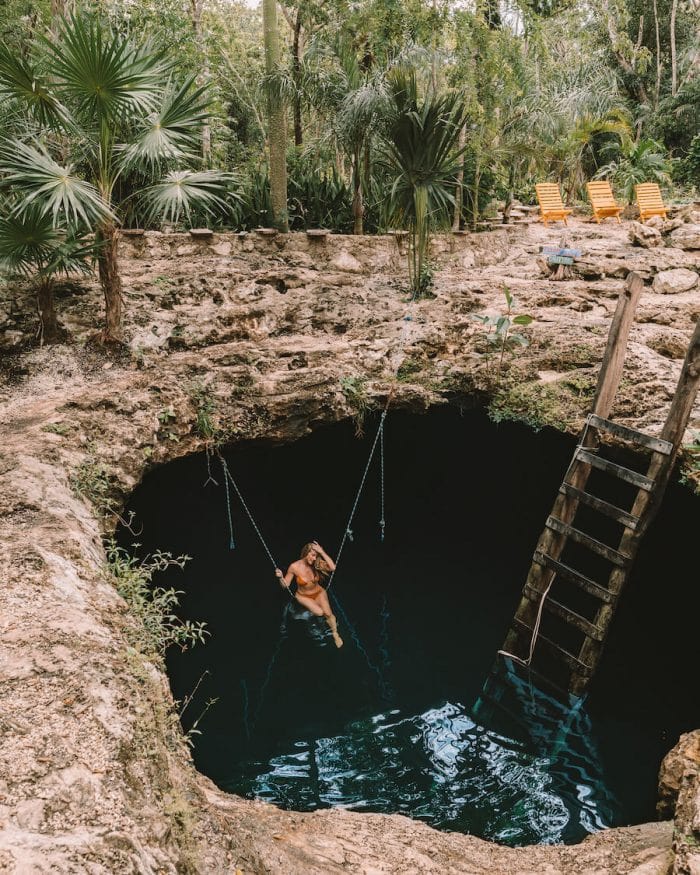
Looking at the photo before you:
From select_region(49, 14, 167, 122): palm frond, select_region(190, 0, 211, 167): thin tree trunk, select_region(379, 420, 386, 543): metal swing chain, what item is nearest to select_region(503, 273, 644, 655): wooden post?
select_region(379, 420, 386, 543): metal swing chain

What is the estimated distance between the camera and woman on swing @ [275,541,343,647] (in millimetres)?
6969

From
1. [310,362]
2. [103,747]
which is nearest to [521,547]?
[310,362]

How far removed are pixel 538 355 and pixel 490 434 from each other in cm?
124

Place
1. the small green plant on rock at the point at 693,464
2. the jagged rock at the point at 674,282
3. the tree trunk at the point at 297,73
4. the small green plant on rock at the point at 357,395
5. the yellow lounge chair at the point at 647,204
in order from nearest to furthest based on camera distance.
Result: the small green plant on rock at the point at 693,464
the small green plant on rock at the point at 357,395
the jagged rock at the point at 674,282
the tree trunk at the point at 297,73
the yellow lounge chair at the point at 647,204

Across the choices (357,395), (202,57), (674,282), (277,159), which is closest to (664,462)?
(357,395)

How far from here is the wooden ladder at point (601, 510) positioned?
17.4 ft

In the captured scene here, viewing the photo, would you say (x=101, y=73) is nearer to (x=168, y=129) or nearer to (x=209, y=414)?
(x=168, y=129)

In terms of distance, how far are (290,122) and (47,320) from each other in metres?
13.6

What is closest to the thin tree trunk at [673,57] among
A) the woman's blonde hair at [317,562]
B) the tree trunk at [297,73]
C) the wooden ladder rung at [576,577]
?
the tree trunk at [297,73]

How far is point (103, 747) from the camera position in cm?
259

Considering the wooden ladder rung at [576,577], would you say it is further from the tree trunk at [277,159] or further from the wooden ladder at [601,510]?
the tree trunk at [277,159]

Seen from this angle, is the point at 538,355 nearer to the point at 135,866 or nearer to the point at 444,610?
the point at 444,610

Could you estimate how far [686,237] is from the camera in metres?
10.4

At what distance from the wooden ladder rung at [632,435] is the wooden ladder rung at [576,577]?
1.30 m
